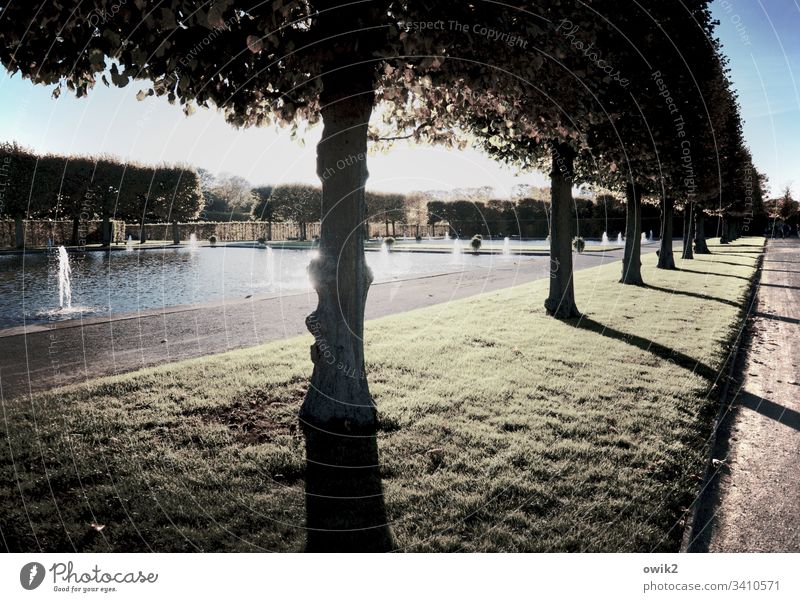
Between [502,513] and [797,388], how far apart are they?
248 inches

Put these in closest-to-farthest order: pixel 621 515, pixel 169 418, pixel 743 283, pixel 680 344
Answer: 1. pixel 621 515
2. pixel 169 418
3. pixel 680 344
4. pixel 743 283

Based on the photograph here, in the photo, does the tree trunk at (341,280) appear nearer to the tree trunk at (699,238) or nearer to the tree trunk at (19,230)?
the tree trunk at (699,238)

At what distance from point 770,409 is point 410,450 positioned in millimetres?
4983

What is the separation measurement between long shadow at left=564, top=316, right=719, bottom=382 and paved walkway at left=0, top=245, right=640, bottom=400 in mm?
4561

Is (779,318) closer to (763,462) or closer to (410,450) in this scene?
(763,462)

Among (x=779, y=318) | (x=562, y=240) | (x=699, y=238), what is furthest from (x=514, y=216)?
(x=562, y=240)

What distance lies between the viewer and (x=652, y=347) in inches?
415

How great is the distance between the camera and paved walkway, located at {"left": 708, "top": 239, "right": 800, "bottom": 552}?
168 inches

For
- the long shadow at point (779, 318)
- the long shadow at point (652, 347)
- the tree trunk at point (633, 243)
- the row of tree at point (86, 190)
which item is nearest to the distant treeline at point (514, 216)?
the row of tree at point (86, 190)

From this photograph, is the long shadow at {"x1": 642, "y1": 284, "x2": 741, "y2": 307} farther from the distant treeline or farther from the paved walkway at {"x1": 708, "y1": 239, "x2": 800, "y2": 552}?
the distant treeline

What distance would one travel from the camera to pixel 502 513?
441 centimetres

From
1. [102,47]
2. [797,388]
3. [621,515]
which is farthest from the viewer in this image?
[797,388]
